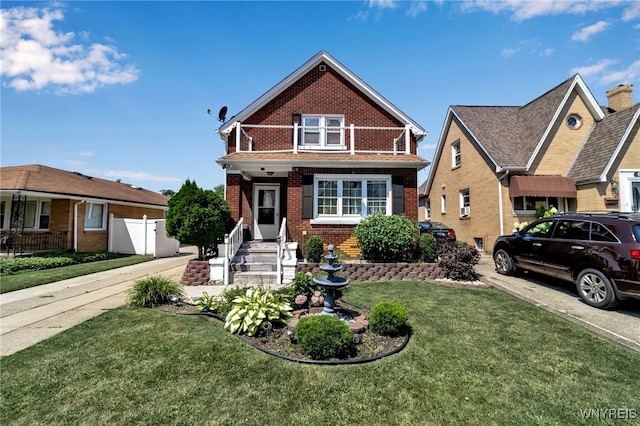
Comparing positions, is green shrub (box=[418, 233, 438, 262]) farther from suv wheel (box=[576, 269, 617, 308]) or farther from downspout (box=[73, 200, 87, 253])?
downspout (box=[73, 200, 87, 253])

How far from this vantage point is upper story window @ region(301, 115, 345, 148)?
12484mm

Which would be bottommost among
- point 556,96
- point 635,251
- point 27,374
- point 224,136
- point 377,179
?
point 27,374

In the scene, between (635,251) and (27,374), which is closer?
(27,374)

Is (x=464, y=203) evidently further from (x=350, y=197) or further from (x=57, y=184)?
(x=57, y=184)

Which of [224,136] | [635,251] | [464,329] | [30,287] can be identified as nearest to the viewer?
[464,329]

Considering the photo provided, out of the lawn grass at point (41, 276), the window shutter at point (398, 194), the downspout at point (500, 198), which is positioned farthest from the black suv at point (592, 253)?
the lawn grass at point (41, 276)

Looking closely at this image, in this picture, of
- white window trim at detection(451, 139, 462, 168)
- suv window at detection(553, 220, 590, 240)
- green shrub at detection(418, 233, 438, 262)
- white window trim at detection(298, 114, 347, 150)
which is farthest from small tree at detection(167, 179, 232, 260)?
white window trim at detection(451, 139, 462, 168)

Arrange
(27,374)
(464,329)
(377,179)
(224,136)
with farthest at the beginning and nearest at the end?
1. (224,136)
2. (377,179)
3. (464,329)
4. (27,374)

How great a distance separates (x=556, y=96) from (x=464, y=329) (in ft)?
54.2

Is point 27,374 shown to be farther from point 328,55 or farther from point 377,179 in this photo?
point 328,55

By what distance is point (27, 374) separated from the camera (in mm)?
3594

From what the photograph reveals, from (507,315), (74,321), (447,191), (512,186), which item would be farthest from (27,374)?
(447,191)

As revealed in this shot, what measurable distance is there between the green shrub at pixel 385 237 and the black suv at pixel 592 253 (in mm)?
3323

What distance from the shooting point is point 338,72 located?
1301 centimetres
